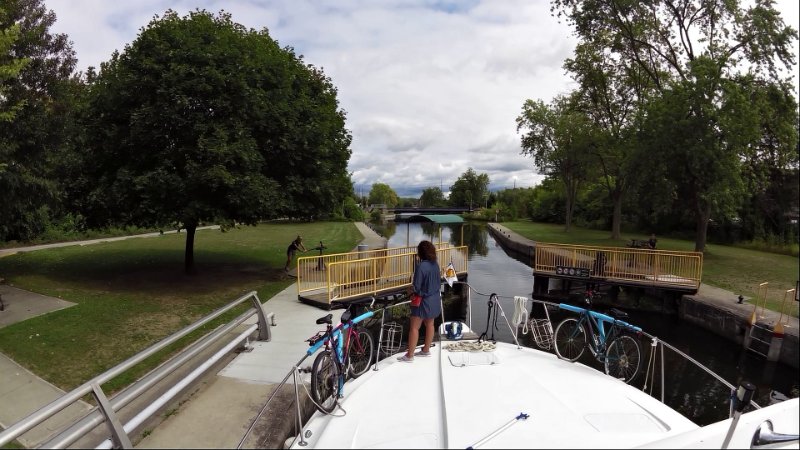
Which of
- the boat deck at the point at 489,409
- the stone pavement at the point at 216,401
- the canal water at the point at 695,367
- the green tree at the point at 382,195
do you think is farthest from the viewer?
the green tree at the point at 382,195

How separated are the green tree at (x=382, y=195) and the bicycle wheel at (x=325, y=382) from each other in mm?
124803

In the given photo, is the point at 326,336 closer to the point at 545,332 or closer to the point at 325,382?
the point at 325,382

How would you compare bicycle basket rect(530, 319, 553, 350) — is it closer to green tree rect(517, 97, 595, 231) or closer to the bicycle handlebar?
the bicycle handlebar

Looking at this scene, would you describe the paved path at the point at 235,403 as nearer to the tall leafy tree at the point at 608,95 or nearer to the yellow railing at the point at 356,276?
the yellow railing at the point at 356,276

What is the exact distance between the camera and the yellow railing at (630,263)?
13820 mm

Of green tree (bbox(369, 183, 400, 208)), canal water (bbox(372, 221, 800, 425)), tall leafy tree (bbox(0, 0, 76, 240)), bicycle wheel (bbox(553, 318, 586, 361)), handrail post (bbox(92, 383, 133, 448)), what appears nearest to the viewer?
handrail post (bbox(92, 383, 133, 448))

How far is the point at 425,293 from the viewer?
569 centimetres

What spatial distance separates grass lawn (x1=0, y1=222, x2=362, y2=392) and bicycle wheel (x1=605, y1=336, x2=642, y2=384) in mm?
6738

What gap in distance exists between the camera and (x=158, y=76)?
1153cm

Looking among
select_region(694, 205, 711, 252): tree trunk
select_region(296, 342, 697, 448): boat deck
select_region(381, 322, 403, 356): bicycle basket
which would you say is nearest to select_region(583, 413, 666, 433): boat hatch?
select_region(296, 342, 697, 448): boat deck

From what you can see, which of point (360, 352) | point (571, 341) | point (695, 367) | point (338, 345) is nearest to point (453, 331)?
point (360, 352)

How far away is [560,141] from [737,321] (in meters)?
26.4

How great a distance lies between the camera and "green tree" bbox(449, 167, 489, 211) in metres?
110

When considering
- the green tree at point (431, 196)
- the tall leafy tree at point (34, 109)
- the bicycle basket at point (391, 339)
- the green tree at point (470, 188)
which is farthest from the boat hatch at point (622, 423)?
the green tree at point (431, 196)
